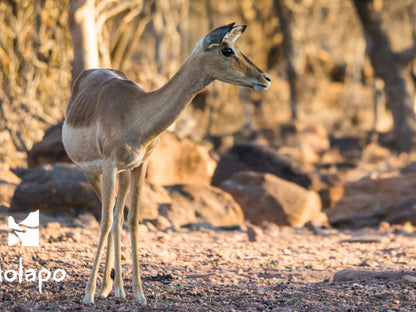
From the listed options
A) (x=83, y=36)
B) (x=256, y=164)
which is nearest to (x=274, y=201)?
(x=256, y=164)

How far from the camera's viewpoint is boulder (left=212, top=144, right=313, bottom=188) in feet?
50.8

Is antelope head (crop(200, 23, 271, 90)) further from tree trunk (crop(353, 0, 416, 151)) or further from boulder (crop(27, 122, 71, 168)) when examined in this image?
tree trunk (crop(353, 0, 416, 151))

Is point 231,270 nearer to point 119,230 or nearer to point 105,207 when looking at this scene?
point 119,230

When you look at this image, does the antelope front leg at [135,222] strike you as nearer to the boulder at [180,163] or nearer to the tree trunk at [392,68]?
the boulder at [180,163]

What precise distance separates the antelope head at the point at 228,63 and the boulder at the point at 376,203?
24.8 ft

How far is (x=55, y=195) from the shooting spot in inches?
411

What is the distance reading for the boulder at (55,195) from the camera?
10.4 meters

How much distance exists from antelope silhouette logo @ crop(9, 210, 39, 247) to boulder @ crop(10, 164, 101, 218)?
1.47m

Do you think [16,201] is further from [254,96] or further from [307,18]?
[307,18]

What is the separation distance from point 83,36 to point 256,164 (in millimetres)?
5869

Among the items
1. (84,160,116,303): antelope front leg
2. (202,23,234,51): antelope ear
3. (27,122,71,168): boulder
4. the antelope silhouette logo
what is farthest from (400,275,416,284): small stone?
(27,122,71,168): boulder

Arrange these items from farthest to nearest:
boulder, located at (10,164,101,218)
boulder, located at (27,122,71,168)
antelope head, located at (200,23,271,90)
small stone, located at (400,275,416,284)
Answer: boulder, located at (27,122,71,168) < boulder, located at (10,164,101,218) < small stone, located at (400,275,416,284) < antelope head, located at (200,23,271,90)

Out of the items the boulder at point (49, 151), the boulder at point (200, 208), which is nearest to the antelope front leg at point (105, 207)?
the boulder at point (200, 208)

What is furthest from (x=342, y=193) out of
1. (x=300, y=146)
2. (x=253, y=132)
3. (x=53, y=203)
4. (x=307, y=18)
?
(x=307, y=18)
